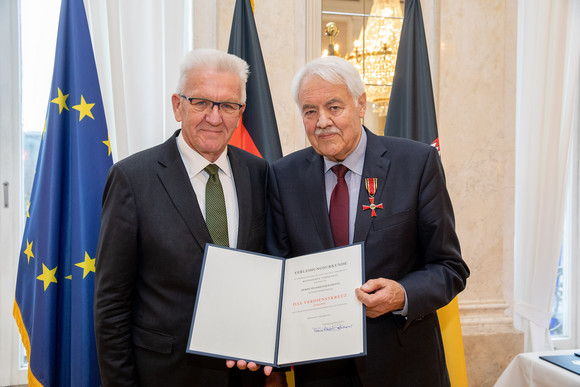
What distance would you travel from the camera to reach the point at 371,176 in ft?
6.05

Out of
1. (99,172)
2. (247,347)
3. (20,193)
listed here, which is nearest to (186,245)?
(247,347)

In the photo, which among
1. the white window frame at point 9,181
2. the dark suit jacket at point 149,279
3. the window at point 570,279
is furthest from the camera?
the window at point 570,279

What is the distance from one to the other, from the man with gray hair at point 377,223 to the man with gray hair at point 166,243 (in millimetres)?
272

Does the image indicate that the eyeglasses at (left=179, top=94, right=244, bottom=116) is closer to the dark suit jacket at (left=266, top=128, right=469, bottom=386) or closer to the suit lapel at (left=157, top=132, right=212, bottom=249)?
the suit lapel at (left=157, top=132, right=212, bottom=249)

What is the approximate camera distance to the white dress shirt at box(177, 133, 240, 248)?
74.4 inches

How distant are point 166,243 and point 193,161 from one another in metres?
0.37

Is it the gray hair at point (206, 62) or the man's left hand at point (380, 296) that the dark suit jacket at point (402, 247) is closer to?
the man's left hand at point (380, 296)

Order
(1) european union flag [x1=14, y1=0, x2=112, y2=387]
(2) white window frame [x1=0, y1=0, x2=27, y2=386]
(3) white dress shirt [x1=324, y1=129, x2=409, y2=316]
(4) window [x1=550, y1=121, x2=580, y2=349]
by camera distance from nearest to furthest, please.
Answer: (3) white dress shirt [x1=324, y1=129, x2=409, y2=316] → (1) european union flag [x1=14, y1=0, x2=112, y2=387] → (2) white window frame [x1=0, y1=0, x2=27, y2=386] → (4) window [x1=550, y1=121, x2=580, y2=349]

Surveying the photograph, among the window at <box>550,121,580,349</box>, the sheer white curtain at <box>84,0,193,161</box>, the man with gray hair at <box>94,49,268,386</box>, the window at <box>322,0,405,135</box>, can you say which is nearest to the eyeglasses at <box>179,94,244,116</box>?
the man with gray hair at <box>94,49,268,386</box>

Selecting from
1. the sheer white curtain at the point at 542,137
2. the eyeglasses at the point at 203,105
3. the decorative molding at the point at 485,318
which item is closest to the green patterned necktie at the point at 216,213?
the eyeglasses at the point at 203,105

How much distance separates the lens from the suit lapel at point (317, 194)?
1.81 metres

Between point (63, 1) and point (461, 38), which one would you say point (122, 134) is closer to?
point (63, 1)

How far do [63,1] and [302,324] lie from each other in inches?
92.2

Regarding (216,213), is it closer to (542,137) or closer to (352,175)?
(352,175)
